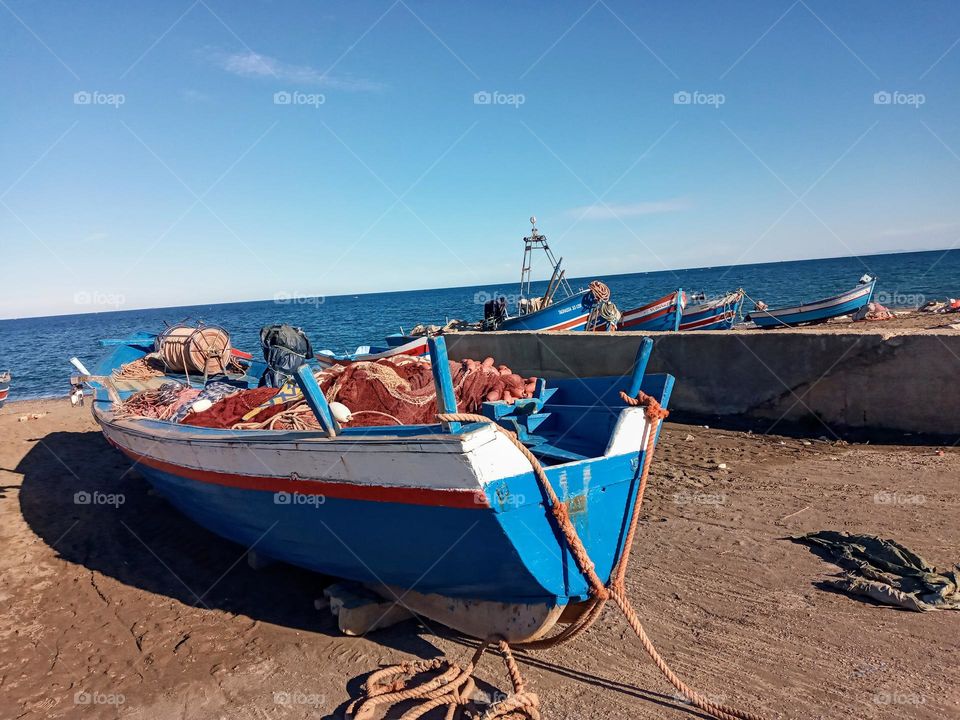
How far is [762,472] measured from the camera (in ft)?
20.9

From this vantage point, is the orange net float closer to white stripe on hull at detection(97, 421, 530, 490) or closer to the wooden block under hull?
white stripe on hull at detection(97, 421, 530, 490)

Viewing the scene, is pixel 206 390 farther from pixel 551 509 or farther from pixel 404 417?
pixel 551 509

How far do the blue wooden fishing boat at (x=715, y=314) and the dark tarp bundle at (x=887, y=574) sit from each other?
14.5 meters

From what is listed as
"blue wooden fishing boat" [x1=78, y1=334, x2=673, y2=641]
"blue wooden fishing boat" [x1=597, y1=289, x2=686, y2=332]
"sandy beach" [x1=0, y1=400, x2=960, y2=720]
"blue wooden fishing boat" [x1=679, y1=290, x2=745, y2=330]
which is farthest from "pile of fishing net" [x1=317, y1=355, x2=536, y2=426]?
"blue wooden fishing boat" [x1=679, y1=290, x2=745, y2=330]

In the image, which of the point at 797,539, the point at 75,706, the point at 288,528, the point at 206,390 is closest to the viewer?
the point at 75,706

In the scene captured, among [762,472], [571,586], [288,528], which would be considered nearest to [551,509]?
[571,586]

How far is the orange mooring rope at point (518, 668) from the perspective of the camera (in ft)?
10.4

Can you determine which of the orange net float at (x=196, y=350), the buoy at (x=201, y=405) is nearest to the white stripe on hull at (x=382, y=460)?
the buoy at (x=201, y=405)

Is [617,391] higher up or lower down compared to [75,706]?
higher up

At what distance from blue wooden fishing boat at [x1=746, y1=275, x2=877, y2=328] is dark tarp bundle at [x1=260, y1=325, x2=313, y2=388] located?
1687cm

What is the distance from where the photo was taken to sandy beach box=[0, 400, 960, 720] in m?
3.36

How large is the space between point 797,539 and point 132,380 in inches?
336

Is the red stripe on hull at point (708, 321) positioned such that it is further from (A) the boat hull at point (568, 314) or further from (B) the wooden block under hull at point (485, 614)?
(B) the wooden block under hull at point (485, 614)

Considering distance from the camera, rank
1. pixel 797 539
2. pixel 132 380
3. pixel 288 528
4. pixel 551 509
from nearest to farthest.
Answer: pixel 551 509
pixel 288 528
pixel 797 539
pixel 132 380
